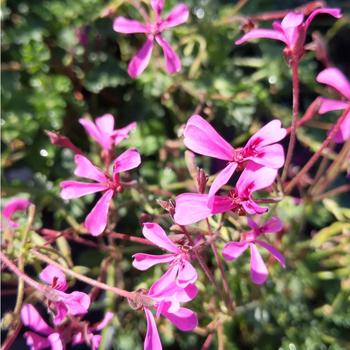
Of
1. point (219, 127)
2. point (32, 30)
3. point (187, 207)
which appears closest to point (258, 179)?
point (187, 207)

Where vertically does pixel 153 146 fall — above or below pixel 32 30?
below

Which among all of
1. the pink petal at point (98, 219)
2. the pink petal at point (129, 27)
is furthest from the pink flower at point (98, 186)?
the pink petal at point (129, 27)

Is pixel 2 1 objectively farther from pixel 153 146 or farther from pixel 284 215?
pixel 284 215

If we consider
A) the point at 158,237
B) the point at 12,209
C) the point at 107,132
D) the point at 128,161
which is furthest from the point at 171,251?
A: the point at 12,209

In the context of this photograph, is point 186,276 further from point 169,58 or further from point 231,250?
point 169,58

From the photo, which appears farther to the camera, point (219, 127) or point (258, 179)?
point (219, 127)

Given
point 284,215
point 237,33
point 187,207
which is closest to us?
point 187,207

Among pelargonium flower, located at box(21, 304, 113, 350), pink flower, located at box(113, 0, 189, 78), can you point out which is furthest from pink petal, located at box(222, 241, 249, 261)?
pink flower, located at box(113, 0, 189, 78)

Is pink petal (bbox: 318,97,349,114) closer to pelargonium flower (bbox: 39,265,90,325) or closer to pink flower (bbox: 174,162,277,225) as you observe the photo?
pink flower (bbox: 174,162,277,225)
